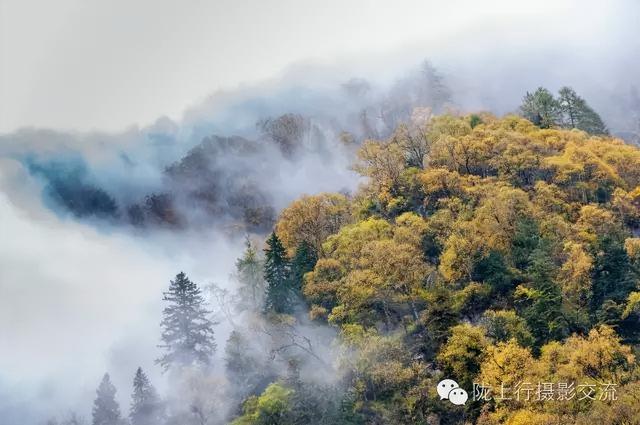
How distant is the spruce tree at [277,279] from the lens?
85.5m

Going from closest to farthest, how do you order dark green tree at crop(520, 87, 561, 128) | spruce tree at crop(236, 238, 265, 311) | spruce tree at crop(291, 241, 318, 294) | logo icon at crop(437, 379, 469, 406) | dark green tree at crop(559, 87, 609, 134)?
logo icon at crop(437, 379, 469, 406) < spruce tree at crop(291, 241, 318, 294) < spruce tree at crop(236, 238, 265, 311) < dark green tree at crop(520, 87, 561, 128) < dark green tree at crop(559, 87, 609, 134)

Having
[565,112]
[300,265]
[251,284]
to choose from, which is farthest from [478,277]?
[565,112]

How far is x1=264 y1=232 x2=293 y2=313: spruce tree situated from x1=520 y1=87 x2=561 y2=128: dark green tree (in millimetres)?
58979

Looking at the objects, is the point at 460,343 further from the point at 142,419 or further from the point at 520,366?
the point at 142,419

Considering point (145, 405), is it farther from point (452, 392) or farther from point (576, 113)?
point (576, 113)

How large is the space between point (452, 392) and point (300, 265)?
3314cm

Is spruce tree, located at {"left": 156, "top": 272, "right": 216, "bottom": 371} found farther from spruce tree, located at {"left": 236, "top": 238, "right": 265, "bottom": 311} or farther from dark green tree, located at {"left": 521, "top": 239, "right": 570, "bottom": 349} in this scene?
dark green tree, located at {"left": 521, "top": 239, "right": 570, "bottom": 349}

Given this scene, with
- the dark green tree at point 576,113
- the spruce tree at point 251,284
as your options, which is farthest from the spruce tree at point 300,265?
the dark green tree at point 576,113

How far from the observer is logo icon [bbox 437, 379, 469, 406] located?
61.4m

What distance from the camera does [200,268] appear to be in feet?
469

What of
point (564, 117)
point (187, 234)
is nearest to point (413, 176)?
point (564, 117)

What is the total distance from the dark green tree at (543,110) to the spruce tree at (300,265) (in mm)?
55670

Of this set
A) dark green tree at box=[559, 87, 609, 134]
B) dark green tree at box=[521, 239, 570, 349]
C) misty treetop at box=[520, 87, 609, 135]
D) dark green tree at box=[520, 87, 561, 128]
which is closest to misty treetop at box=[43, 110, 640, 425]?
dark green tree at box=[521, 239, 570, 349]

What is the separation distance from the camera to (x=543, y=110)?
408 ft
